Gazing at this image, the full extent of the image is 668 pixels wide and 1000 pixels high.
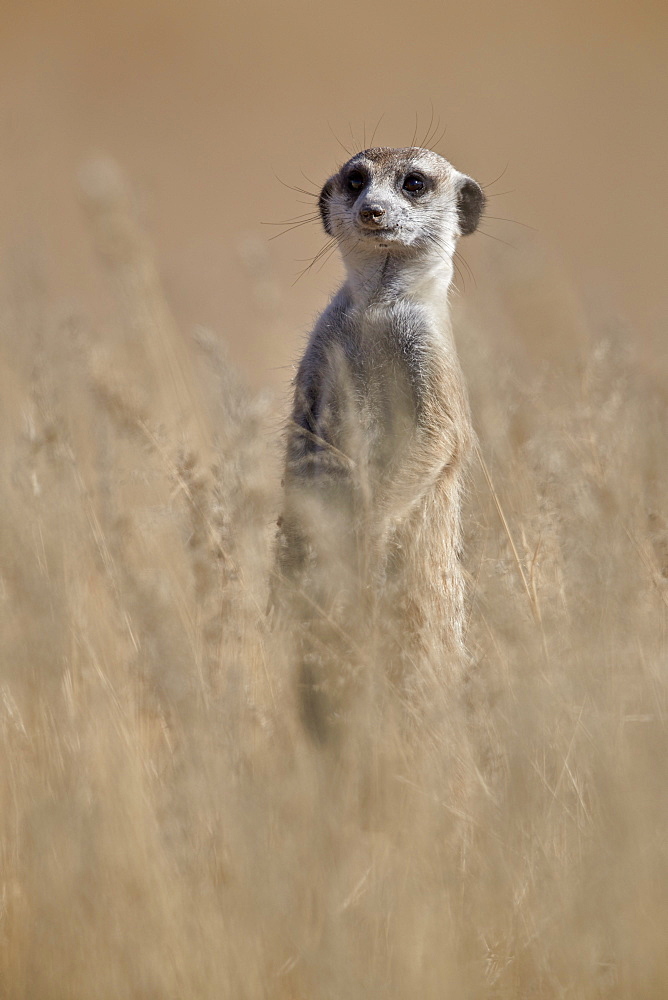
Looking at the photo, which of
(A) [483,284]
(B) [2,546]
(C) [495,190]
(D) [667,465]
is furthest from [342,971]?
(C) [495,190]

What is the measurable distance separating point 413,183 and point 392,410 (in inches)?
40.1

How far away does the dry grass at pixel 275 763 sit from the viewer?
1.84 metres

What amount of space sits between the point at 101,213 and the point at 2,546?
1.04m

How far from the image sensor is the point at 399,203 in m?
3.83

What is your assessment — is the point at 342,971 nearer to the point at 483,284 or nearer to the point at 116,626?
the point at 116,626

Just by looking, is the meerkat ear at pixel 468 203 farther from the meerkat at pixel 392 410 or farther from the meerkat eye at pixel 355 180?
the meerkat eye at pixel 355 180

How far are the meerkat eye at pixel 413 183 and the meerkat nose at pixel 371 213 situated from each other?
382 mm

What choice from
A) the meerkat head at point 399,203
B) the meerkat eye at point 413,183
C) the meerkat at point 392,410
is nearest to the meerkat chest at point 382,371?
the meerkat at point 392,410

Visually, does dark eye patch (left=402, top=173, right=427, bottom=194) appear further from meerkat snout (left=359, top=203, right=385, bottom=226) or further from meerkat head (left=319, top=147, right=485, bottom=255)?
meerkat snout (left=359, top=203, right=385, bottom=226)

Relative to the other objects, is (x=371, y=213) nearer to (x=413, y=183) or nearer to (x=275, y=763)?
(x=413, y=183)

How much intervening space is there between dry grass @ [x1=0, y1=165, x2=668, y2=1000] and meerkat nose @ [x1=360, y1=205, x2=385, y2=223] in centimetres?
98

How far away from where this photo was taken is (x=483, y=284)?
4.25 metres

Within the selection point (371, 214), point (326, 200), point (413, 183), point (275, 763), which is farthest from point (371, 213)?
point (275, 763)

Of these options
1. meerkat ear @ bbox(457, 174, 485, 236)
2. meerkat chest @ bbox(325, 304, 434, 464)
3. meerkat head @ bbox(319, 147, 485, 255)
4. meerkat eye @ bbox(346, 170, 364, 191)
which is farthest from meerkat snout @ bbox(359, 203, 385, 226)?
meerkat ear @ bbox(457, 174, 485, 236)
